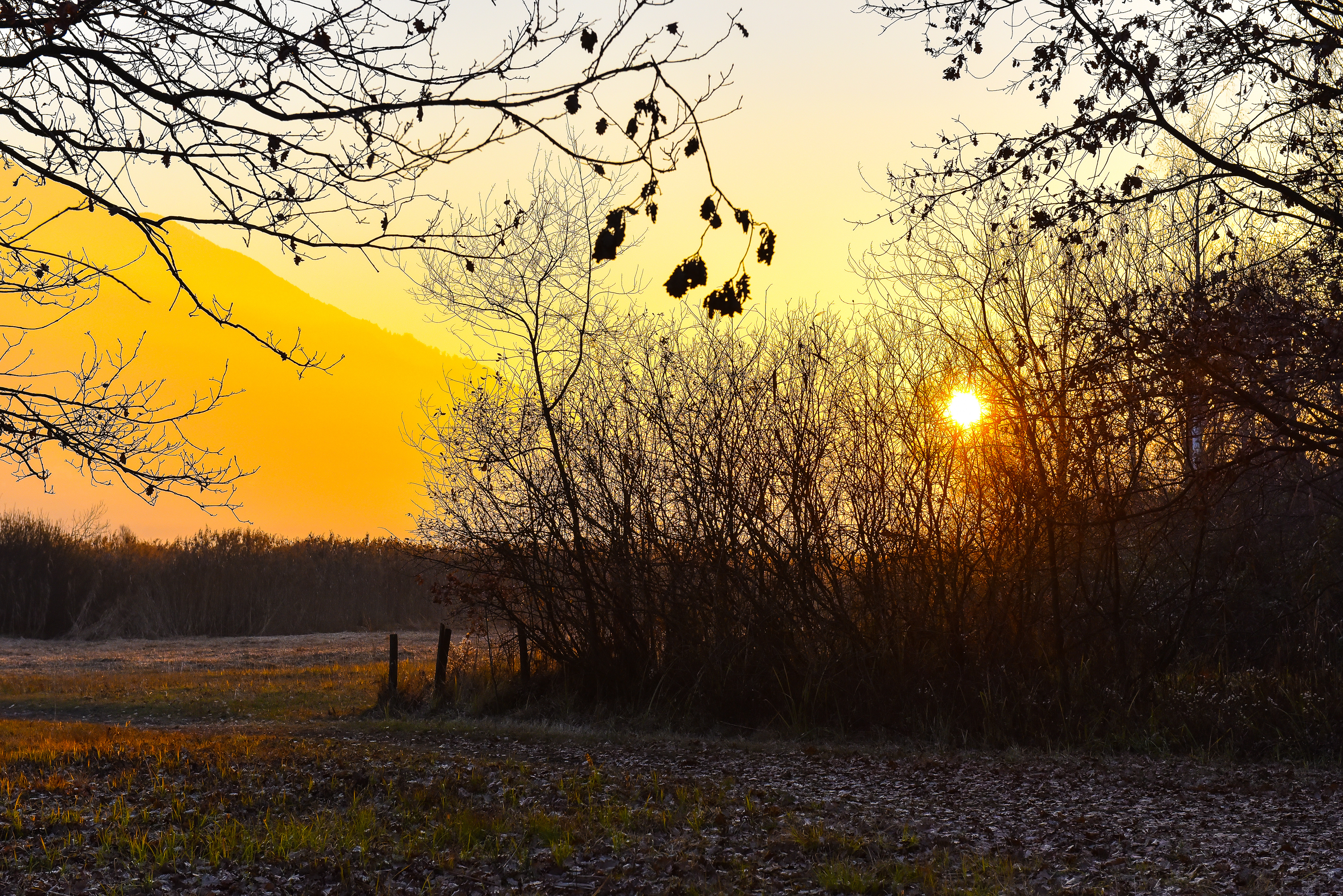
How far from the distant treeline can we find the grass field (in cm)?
2107

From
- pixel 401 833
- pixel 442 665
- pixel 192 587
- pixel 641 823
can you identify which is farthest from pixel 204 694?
pixel 192 587

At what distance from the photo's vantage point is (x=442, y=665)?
1420cm

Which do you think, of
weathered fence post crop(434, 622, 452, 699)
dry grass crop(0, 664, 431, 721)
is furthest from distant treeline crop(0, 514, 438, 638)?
weathered fence post crop(434, 622, 452, 699)

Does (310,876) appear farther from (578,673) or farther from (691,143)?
(578,673)

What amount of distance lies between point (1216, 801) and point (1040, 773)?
147 centimetres

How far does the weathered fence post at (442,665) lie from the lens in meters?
14.0

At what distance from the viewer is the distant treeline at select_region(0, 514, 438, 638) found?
3094 centimetres

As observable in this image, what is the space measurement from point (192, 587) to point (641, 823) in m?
28.1

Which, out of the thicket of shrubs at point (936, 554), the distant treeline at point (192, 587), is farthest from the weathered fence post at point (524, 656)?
the distant treeline at point (192, 587)

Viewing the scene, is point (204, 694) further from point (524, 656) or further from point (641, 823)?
point (641, 823)

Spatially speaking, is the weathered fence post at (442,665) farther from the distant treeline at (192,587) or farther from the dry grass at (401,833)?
the distant treeline at (192,587)

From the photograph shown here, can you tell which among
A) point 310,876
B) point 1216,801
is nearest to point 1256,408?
point 1216,801

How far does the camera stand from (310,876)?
5812mm

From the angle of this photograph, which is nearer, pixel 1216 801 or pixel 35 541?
pixel 1216 801
